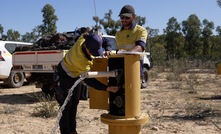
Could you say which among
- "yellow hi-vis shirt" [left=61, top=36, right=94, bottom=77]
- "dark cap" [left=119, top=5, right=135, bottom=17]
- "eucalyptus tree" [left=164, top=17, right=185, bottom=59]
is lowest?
"yellow hi-vis shirt" [left=61, top=36, right=94, bottom=77]

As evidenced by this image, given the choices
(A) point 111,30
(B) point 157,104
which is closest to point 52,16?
Result: (A) point 111,30

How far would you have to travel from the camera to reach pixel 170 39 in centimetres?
3791

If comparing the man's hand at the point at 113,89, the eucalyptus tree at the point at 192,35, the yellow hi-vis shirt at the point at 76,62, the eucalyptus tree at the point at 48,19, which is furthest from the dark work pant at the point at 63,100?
the eucalyptus tree at the point at 192,35

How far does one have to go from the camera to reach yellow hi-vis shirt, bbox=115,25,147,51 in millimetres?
4055

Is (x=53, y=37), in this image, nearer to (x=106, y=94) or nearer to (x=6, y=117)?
(x=6, y=117)

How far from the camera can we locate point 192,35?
125ft

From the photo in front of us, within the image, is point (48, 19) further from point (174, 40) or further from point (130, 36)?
point (130, 36)

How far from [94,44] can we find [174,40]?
1350 inches

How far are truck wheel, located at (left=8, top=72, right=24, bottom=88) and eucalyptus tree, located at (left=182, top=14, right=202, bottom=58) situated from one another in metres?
27.4

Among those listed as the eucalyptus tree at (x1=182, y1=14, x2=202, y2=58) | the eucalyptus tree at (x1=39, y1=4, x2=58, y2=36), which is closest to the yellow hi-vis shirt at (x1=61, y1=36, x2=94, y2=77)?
the eucalyptus tree at (x1=39, y1=4, x2=58, y2=36)

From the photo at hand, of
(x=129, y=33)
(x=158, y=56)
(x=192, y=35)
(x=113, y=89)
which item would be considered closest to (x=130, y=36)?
(x=129, y=33)

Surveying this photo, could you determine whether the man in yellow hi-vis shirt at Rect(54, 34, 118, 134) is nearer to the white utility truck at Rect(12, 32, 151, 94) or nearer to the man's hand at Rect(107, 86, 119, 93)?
the man's hand at Rect(107, 86, 119, 93)

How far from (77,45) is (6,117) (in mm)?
3441

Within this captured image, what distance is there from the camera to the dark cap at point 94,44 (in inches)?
146
